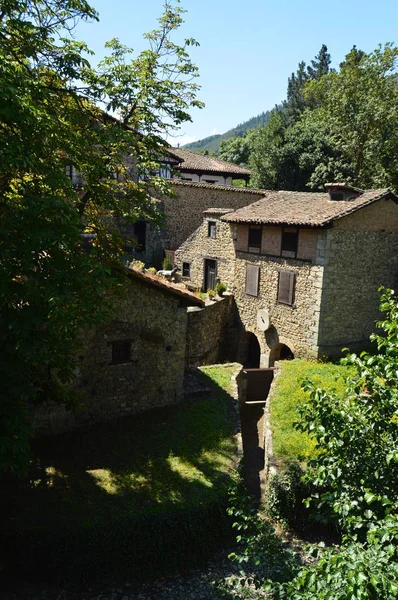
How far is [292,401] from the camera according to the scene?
14320 mm

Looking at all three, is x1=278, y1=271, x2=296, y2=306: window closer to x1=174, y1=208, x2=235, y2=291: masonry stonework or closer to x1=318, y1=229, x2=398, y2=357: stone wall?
x1=318, y1=229, x2=398, y2=357: stone wall

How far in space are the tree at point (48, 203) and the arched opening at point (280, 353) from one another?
1120 centimetres

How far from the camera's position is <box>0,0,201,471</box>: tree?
6.30 metres

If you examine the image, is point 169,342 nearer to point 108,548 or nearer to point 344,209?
point 108,548

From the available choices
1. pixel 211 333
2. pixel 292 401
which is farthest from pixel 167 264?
pixel 292 401

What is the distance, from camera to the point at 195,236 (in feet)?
79.7

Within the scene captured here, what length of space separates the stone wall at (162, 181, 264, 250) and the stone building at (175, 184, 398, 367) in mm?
A: 6259

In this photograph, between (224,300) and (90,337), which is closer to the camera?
(90,337)

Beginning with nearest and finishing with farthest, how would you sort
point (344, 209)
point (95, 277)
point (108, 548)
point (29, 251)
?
point (29, 251)
point (95, 277)
point (108, 548)
point (344, 209)

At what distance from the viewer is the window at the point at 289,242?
1844 cm

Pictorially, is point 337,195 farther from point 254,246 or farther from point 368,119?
point 368,119

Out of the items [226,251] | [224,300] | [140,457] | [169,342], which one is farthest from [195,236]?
[140,457]

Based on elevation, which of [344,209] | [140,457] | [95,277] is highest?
[344,209]

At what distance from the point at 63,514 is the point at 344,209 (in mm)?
13790
